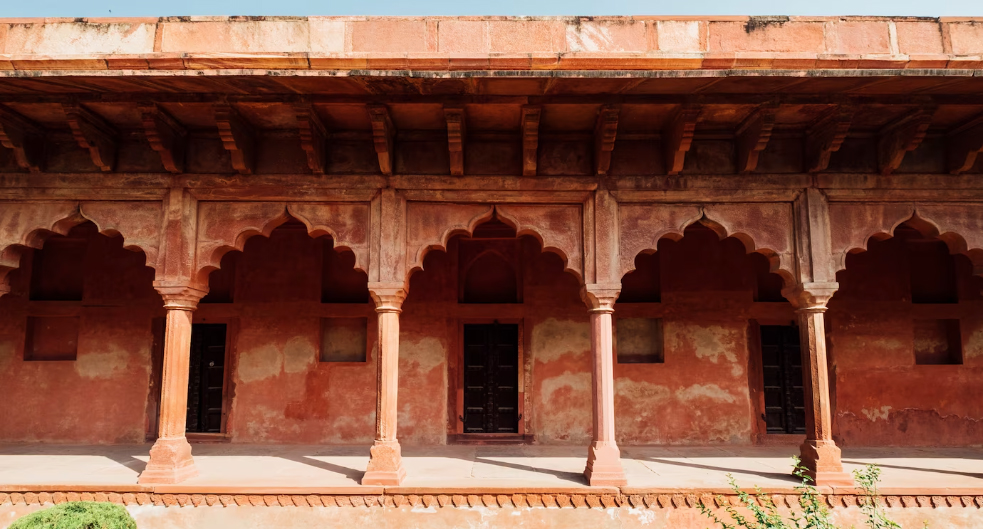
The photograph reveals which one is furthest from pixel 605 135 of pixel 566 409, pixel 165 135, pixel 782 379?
pixel 782 379

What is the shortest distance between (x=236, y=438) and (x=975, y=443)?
9644 millimetres

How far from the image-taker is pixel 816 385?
6254 millimetres

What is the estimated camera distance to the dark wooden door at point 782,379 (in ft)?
27.4

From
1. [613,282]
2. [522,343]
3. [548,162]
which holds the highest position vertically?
[548,162]

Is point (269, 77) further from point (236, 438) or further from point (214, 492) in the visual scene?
point (236, 438)

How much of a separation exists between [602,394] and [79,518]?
4374 millimetres

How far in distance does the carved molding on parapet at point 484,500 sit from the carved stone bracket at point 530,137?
3.12 m

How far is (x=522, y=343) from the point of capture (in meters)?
8.40

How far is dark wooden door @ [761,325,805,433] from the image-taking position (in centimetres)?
836

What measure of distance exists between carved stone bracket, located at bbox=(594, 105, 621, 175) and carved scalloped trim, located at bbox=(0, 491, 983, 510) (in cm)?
316

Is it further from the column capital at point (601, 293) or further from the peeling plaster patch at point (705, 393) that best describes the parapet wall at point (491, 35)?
the peeling plaster patch at point (705, 393)

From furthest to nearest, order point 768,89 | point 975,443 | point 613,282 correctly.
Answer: point 975,443 < point 613,282 < point 768,89

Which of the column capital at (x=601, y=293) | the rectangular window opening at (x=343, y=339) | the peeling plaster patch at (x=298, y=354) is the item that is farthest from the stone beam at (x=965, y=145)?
the peeling plaster patch at (x=298, y=354)

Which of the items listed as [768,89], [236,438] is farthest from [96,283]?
[768,89]
